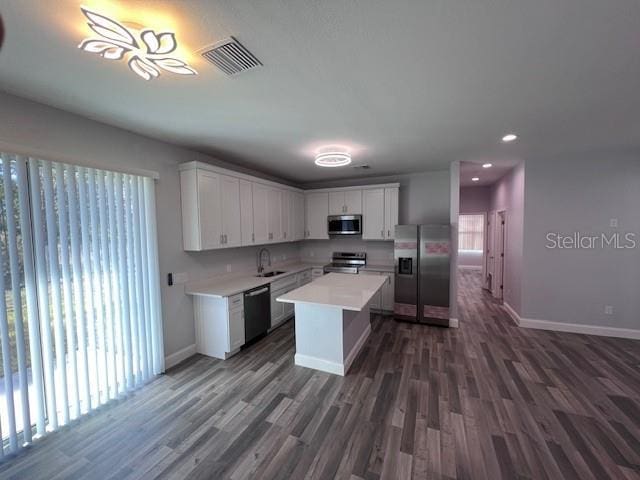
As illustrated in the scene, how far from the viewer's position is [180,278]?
3.33m

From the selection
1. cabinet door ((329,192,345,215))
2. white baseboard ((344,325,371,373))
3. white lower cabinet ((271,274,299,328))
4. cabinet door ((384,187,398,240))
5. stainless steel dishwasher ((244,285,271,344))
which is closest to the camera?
white baseboard ((344,325,371,373))

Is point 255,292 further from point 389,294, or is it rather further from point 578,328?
point 578,328

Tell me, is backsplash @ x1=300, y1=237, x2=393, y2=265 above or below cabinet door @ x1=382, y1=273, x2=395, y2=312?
above

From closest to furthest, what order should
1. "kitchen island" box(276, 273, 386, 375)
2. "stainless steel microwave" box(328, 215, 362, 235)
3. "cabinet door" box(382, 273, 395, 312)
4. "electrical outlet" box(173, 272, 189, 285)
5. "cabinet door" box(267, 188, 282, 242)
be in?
"kitchen island" box(276, 273, 386, 375) → "electrical outlet" box(173, 272, 189, 285) → "cabinet door" box(267, 188, 282, 242) → "cabinet door" box(382, 273, 395, 312) → "stainless steel microwave" box(328, 215, 362, 235)

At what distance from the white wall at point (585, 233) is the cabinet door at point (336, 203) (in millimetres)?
3062

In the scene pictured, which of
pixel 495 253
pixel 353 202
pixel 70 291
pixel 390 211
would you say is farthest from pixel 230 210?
pixel 495 253

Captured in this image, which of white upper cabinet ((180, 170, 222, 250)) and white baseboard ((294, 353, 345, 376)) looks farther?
white upper cabinet ((180, 170, 222, 250))

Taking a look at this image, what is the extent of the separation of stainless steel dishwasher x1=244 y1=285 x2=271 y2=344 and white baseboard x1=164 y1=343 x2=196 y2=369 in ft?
2.27

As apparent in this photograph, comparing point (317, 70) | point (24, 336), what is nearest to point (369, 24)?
point (317, 70)

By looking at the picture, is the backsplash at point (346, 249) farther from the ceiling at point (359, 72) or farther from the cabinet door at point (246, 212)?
the ceiling at point (359, 72)

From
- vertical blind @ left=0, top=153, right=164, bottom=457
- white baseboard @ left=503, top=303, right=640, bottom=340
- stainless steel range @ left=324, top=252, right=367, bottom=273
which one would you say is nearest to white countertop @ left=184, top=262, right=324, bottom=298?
vertical blind @ left=0, top=153, right=164, bottom=457

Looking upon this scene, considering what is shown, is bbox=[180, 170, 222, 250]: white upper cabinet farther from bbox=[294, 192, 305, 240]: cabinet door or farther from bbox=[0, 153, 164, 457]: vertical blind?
bbox=[294, 192, 305, 240]: cabinet door

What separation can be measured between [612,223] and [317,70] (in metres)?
4.81

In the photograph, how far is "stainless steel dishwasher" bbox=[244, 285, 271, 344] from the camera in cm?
359
